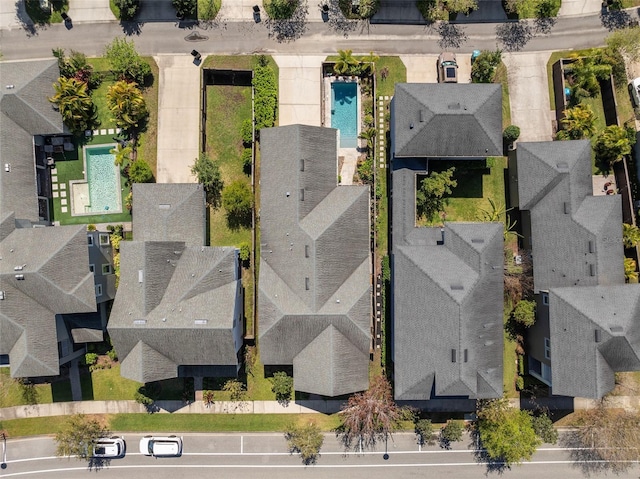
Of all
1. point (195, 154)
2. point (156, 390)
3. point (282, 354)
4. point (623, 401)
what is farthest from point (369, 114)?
point (623, 401)

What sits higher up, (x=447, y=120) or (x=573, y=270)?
Answer: (x=447, y=120)

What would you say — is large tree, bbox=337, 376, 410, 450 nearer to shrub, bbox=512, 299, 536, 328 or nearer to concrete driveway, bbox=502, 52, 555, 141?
shrub, bbox=512, 299, 536, 328

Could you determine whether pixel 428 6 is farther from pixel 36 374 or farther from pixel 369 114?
pixel 36 374

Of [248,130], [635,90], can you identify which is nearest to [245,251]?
[248,130]

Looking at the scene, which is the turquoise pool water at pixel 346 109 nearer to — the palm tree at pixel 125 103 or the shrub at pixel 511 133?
the shrub at pixel 511 133

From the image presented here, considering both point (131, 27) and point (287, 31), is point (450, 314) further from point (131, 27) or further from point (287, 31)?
point (131, 27)

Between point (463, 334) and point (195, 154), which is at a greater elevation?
point (195, 154)

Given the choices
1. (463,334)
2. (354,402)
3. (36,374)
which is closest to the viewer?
(463,334)
